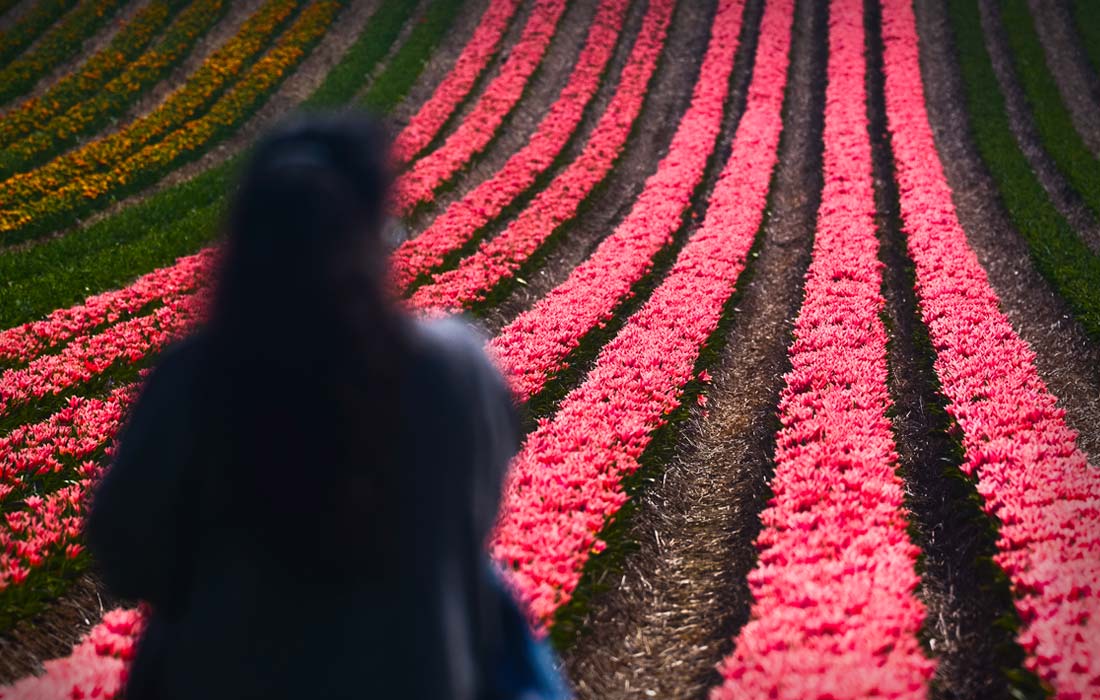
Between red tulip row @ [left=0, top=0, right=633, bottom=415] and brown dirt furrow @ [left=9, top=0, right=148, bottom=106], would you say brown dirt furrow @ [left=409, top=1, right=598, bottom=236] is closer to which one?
red tulip row @ [left=0, top=0, right=633, bottom=415]

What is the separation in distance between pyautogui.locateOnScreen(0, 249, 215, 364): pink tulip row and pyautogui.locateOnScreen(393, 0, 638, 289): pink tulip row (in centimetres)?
338

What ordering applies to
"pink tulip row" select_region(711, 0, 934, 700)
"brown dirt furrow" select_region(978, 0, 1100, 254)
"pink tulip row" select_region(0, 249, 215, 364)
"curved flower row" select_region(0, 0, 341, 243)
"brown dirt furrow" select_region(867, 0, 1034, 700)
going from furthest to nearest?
"curved flower row" select_region(0, 0, 341, 243), "brown dirt furrow" select_region(978, 0, 1100, 254), "pink tulip row" select_region(0, 249, 215, 364), "brown dirt furrow" select_region(867, 0, 1034, 700), "pink tulip row" select_region(711, 0, 934, 700)

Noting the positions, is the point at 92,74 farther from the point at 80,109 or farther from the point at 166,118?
the point at 166,118

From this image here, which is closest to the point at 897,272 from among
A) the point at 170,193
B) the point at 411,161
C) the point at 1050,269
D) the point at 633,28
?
the point at 1050,269

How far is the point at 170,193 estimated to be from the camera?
49.4ft

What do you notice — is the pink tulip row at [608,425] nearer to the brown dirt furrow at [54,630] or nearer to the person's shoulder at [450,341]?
the person's shoulder at [450,341]

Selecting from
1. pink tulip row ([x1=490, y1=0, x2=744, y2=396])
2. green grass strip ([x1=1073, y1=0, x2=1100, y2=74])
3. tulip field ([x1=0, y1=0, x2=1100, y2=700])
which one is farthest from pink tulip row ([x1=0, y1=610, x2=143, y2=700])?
green grass strip ([x1=1073, y1=0, x2=1100, y2=74])

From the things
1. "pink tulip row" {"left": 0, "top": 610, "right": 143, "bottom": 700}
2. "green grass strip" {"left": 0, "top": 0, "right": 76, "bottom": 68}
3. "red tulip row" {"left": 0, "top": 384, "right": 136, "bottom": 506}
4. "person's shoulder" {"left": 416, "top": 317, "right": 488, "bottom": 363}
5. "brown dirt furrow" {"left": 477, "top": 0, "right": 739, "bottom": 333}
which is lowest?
"brown dirt furrow" {"left": 477, "top": 0, "right": 739, "bottom": 333}

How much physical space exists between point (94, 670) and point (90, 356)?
18.7ft

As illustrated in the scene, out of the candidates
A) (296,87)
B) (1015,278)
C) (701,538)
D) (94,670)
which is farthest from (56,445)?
(296,87)

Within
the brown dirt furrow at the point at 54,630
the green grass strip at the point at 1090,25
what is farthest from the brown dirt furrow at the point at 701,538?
the green grass strip at the point at 1090,25

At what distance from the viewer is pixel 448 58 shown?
23906mm

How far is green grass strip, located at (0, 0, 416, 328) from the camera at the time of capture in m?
9.89

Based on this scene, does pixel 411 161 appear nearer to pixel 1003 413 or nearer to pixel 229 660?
pixel 1003 413
